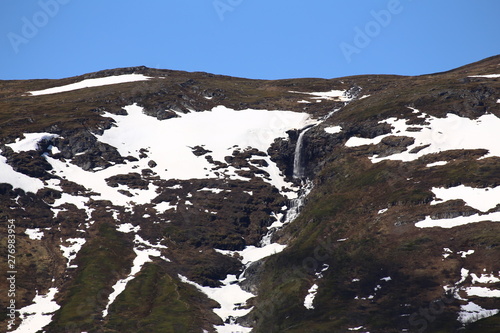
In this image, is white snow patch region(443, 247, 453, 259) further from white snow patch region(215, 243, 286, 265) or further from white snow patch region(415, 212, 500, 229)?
white snow patch region(215, 243, 286, 265)

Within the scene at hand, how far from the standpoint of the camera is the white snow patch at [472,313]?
277ft

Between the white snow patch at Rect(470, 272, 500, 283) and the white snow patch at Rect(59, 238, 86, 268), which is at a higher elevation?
the white snow patch at Rect(59, 238, 86, 268)

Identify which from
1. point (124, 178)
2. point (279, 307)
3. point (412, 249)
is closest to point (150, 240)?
point (124, 178)

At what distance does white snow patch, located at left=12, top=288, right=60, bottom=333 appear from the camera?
9950 cm

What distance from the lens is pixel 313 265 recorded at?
378 feet

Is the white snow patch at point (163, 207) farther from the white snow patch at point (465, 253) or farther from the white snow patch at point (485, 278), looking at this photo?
the white snow patch at point (485, 278)

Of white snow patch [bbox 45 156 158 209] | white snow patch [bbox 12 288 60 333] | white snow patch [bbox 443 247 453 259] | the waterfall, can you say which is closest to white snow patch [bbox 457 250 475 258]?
white snow patch [bbox 443 247 453 259]

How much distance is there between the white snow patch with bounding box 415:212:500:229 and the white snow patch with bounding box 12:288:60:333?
2826 inches

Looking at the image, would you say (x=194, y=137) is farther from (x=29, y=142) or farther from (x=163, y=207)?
(x=29, y=142)

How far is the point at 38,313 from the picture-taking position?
342 feet

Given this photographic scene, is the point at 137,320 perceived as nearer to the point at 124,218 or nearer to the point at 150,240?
the point at 150,240

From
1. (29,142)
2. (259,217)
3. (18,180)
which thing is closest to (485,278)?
(259,217)

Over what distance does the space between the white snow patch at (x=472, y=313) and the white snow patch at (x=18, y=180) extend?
106 meters

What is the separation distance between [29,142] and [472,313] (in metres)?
130
